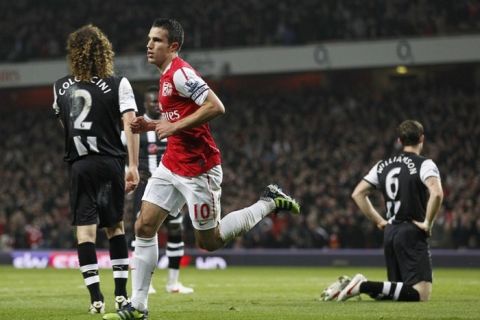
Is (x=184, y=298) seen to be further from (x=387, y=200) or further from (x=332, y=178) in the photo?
(x=332, y=178)

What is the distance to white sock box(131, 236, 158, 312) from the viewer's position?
787cm

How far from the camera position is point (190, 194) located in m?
8.01

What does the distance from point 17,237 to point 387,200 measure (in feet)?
65.2

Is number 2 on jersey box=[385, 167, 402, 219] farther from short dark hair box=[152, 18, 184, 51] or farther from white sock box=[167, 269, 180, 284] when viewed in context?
short dark hair box=[152, 18, 184, 51]

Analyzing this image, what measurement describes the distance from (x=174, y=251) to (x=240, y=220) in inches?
172

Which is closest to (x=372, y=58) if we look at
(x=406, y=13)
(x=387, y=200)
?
(x=406, y=13)

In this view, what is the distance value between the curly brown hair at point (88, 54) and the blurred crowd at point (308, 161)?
1620 centimetres

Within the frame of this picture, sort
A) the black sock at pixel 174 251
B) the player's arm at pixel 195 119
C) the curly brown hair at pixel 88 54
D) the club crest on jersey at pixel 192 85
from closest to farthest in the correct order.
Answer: the player's arm at pixel 195 119 → the club crest on jersey at pixel 192 85 → the curly brown hair at pixel 88 54 → the black sock at pixel 174 251

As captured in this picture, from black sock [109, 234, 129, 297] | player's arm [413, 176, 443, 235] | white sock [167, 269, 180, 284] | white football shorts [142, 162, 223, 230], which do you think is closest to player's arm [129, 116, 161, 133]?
white football shorts [142, 162, 223, 230]

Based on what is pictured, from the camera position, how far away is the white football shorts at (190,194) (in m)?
8.01

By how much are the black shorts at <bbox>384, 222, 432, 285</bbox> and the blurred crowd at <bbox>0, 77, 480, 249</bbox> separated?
44.2ft

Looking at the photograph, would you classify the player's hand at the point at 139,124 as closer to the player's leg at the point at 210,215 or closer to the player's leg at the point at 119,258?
the player's leg at the point at 210,215

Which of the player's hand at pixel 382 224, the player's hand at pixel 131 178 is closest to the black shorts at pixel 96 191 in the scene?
the player's hand at pixel 131 178

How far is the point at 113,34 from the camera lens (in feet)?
116
